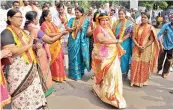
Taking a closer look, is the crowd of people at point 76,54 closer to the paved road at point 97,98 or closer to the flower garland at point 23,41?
the flower garland at point 23,41

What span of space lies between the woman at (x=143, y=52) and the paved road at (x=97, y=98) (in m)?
0.25

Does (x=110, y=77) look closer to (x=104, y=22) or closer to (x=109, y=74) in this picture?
(x=109, y=74)

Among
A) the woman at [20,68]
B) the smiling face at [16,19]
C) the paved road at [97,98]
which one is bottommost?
the paved road at [97,98]

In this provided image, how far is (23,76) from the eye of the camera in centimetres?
338

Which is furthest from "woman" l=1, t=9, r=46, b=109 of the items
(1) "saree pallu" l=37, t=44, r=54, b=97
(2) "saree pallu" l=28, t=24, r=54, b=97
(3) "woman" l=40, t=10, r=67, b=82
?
(3) "woman" l=40, t=10, r=67, b=82

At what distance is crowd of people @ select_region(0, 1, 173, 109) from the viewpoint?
10.8ft

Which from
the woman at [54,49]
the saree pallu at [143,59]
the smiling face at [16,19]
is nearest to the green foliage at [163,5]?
the saree pallu at [143,59]

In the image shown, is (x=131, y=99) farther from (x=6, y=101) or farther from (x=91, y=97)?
(x=6, y=101)

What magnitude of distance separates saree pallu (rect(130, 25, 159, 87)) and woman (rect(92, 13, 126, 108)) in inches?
40.5

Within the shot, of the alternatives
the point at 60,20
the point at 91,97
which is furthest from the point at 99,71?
the point at 60,20

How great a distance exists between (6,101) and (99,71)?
1814 mm

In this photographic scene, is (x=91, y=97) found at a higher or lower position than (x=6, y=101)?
lower

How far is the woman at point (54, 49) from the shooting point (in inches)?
205

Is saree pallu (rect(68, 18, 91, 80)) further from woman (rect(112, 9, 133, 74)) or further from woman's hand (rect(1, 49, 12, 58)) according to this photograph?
woman's hand (rect(1, 49, 12, 58))
